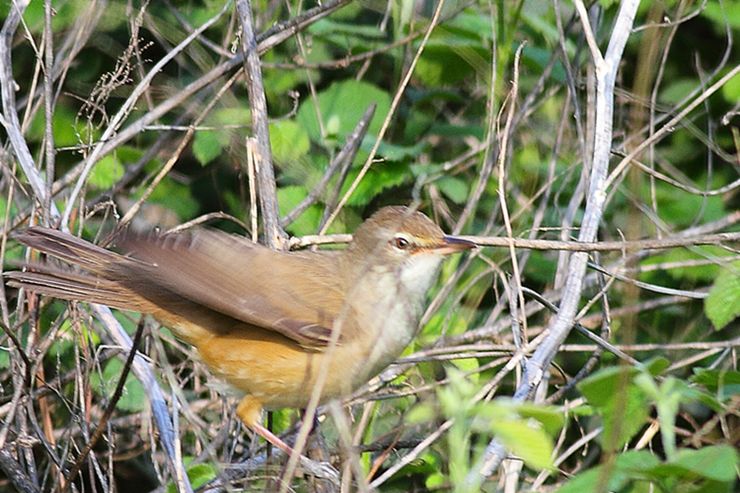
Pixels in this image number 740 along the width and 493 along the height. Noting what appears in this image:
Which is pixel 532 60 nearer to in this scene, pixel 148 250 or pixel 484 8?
pixel 484 8


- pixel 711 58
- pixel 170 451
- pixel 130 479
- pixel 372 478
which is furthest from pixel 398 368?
pixel 711 58

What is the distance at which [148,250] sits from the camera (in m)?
2.85

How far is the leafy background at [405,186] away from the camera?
333 centimetres

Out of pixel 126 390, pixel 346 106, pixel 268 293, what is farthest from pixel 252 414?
pixel 346 106

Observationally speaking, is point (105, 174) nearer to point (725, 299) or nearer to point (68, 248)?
point (68, 248)

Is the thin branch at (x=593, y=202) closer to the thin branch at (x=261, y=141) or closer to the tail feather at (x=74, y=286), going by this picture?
the thin branch at (x=261, y=141)

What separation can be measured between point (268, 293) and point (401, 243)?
1.36 feet

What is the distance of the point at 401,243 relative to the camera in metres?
3.12

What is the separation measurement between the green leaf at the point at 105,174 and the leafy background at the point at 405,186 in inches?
0.5

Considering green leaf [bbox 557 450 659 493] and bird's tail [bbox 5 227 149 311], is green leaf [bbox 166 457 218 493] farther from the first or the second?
green leaf [bbox 557 450 659 493]

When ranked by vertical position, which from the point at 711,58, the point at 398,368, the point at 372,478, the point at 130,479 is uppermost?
the point at 711,58

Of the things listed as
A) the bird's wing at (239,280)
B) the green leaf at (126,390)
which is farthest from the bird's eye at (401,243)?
the green leaf at (126,390)

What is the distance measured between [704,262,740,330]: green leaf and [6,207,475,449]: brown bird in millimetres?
969

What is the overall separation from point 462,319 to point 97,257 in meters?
1.38
